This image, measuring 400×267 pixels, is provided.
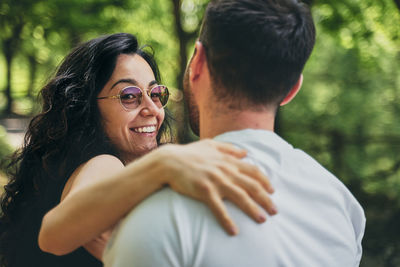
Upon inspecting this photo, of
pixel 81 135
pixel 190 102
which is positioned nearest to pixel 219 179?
pixel 190 102

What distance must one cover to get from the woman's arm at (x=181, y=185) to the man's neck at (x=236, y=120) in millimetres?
117

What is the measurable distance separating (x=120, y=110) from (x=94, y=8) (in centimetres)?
632

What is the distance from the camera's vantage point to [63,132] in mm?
2693

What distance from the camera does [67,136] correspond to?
8.93 feet

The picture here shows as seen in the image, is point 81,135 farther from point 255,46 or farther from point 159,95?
point 255,46

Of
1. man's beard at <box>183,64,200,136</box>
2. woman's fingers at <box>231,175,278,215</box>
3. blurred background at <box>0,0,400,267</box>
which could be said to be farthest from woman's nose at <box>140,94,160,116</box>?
blurred background at <box>0,0,400,267</box>

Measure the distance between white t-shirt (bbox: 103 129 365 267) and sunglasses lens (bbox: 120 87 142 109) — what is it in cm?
129

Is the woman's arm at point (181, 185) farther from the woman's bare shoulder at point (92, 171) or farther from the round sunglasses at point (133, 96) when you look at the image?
the round sunglasses at point (133, 96)

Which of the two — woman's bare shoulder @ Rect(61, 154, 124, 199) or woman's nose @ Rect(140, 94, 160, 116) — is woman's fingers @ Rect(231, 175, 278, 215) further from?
woman's nose @ Rect(140, 94, 160, 116)

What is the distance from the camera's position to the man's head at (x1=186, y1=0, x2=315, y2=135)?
1.55 m

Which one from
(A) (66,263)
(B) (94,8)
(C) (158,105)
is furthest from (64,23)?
(A) (66,263)

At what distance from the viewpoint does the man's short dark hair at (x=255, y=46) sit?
1.55 m

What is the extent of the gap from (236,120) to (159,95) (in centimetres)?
141

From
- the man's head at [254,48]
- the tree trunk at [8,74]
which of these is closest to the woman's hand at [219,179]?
the man's head at [254,48]
